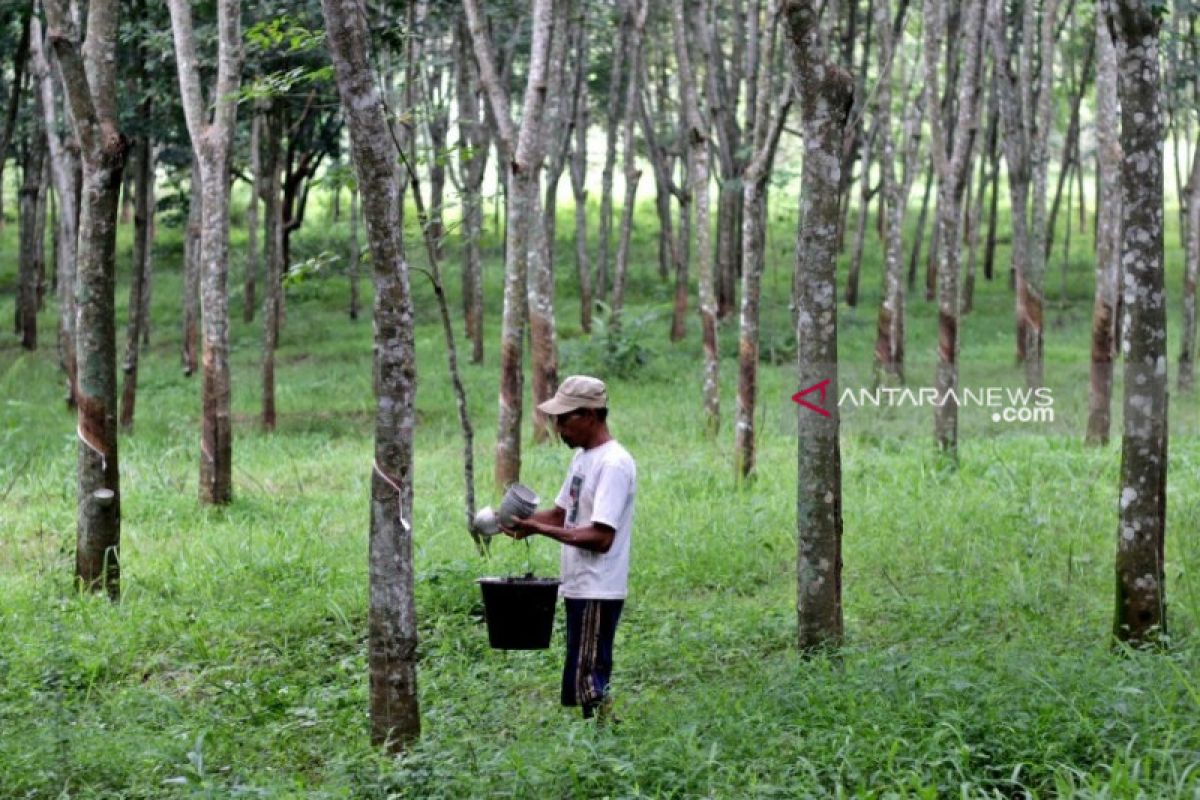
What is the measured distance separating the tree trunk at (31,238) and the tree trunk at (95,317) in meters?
16.6

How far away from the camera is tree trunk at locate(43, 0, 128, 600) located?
8492 millimetres

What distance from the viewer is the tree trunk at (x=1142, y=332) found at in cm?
668

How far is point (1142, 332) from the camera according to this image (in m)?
Answer: 6.76

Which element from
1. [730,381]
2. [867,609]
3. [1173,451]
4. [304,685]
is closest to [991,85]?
[730,381]

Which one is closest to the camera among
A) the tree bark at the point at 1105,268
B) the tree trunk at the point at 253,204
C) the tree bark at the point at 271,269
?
the tree bark at the point at 1105,268

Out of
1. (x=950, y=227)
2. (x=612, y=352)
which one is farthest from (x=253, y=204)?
(x=950, y=227)

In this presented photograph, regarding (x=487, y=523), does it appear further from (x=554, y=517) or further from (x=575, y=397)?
(x=575, y=397)

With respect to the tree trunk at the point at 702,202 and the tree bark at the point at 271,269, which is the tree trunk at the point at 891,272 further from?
the tree bark at the point at 271,269

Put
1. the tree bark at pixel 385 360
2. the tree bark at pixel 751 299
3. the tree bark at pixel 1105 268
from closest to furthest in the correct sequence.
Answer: the tree bark at pixel 385 360 → the tree bark at pixel 751 299 → the tree bark at pixel 1105 268

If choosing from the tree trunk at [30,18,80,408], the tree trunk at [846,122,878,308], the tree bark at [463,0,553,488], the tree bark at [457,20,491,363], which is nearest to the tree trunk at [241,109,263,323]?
the tree trunk at [30,18,80,408]

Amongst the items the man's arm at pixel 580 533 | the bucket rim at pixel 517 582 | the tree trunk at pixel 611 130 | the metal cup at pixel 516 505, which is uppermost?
the tree trunk at pixel 611 130

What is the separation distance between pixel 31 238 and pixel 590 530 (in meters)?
21.4

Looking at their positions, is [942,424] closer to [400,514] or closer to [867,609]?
[867,609]

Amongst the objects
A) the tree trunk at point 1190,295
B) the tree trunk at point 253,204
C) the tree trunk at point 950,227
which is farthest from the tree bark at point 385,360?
the tree trunk at point 1190,295
